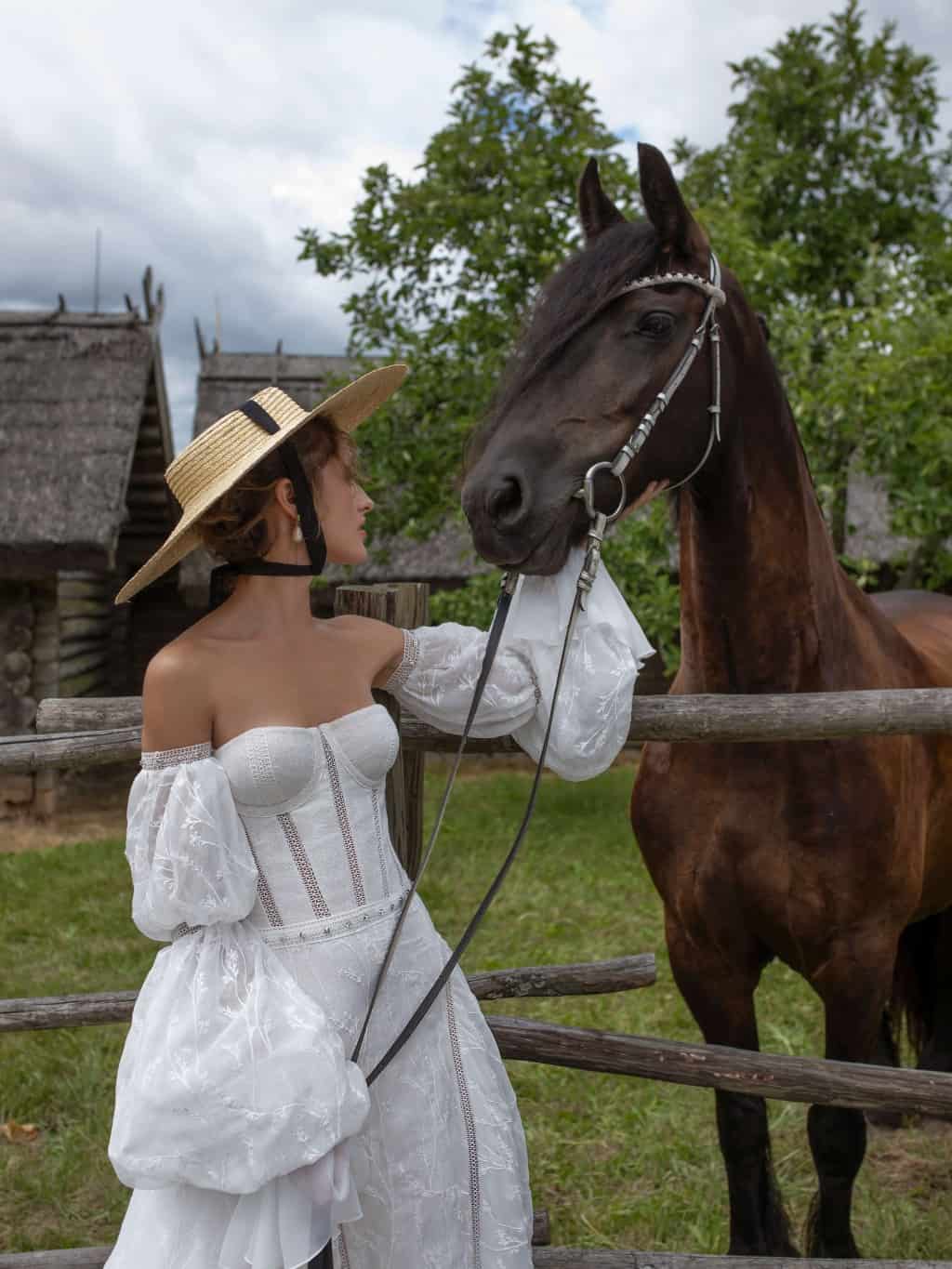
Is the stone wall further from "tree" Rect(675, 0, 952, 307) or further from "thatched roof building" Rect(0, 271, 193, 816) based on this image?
"tree" Rect(675, 0, 952, 307)

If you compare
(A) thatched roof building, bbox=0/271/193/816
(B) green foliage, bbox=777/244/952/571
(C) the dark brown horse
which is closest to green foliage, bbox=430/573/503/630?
(B) green foliage, bbox=777/244/952/571

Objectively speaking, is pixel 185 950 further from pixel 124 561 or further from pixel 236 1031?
pixel 124 561

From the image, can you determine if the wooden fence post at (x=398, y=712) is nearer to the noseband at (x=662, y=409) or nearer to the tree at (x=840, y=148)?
the noseband at (x=662, y=409)

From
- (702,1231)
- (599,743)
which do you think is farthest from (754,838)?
(702,1231)

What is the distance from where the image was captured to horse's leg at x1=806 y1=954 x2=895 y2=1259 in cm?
229

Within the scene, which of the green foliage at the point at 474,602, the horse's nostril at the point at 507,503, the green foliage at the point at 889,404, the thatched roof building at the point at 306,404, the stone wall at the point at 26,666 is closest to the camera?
the horse's nostril at the point at 507,503

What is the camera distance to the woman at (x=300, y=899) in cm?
146

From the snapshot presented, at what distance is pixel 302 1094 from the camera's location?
145 centimetres

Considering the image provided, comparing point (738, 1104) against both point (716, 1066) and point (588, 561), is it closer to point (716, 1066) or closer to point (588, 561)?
point (716, 1066)

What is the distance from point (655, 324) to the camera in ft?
6.36

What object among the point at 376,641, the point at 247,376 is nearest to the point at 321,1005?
the point at 376,641

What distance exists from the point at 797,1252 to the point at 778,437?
6.16ft

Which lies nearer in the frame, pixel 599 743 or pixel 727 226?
pixel 599 743

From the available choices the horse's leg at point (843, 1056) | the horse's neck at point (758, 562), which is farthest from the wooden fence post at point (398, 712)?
the horse's leg at point (843, 1056)
